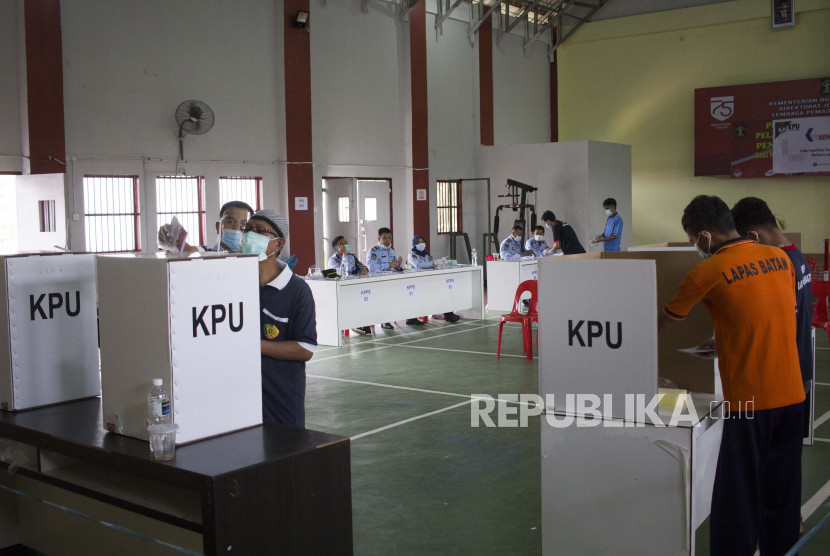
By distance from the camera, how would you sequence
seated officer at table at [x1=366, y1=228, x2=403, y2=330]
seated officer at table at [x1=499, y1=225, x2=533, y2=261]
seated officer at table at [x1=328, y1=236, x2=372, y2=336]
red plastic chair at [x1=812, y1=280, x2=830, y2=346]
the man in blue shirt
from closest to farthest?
1. red plastic chair at [x1=812, y1=280, x2=830, y2=346]
2. seated officer at table at [x1=328, y1=236, x2=372, y2=336]
3. seated officer at table at [x1=366, y1=228, x2=403, y2=330]
4. seated officer at table at [x1=499, y1=225, x2=533, y2=261]
5. the man in blue shirt

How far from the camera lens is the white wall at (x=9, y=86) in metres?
8.96

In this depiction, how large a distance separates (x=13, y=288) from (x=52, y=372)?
1.17 feet

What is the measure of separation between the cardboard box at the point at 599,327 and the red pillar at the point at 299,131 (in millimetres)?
9462

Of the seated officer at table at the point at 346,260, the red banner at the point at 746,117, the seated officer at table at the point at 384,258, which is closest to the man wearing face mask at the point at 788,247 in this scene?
the seated officer at table at the point at 346,260

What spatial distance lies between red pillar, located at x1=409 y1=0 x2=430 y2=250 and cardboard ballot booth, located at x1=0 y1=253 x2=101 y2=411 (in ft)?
38.5

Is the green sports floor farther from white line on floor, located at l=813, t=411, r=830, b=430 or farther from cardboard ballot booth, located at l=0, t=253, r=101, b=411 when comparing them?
cardboard ballot booth, located at l=0, t=253, r=101, b=411

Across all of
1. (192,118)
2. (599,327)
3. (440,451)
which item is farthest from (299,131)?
(599,327)

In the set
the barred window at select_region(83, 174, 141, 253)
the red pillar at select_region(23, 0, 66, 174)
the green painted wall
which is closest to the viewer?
the red pillar at select_region(23, 0, 66, 174)

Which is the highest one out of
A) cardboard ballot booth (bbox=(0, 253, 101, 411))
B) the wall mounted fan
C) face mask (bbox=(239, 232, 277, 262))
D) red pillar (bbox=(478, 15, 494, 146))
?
red pillar (bbox=(478, 15, 494, 146))

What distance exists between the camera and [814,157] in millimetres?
15547

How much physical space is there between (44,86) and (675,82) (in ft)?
43.0

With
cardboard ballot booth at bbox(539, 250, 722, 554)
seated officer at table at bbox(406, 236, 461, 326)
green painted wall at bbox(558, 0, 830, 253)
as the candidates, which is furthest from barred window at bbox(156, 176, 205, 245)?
green painted wall at bbox(558, 0, 830, 253)

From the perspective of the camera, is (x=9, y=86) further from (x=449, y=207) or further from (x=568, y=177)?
(x=568, y=177)

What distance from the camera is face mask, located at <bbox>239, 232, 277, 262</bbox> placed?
3204 mm
